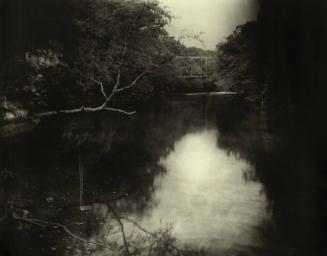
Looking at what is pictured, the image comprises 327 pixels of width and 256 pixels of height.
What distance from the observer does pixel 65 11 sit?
88.9 inches

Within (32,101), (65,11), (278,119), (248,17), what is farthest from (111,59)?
(278,119)

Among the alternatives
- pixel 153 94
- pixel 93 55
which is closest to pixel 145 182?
pixel 153 94

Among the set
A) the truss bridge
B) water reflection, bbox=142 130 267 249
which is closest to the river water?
water reflection, bbox=142 130 267 249

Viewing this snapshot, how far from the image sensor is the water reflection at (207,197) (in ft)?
6.48

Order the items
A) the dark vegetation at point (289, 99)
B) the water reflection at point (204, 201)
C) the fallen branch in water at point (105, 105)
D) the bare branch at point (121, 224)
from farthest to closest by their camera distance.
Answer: the fallen branch in water at point (105, 105), the bare branch at point (121, 224), the water reflection at point (204, 201), the dark vegetation at point (289, 99)

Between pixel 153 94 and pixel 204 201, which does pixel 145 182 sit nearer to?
pixel 204 201

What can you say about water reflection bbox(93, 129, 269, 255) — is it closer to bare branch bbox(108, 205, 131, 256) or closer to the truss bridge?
bare branch bbox(108, 205, 131, 256)

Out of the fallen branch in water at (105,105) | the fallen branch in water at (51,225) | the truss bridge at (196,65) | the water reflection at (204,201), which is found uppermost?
the truss bridge at (196,65)

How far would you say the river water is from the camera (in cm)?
200

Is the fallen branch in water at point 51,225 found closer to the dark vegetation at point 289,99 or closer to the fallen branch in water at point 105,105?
the fallen branch in water at point 105,105

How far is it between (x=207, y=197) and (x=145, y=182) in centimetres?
32

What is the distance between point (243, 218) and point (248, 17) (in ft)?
2.91

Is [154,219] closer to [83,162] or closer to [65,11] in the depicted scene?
[83,162]

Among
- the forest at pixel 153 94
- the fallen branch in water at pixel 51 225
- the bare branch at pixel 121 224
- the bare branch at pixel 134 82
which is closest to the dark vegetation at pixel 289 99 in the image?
the forest at pixel 153 94
